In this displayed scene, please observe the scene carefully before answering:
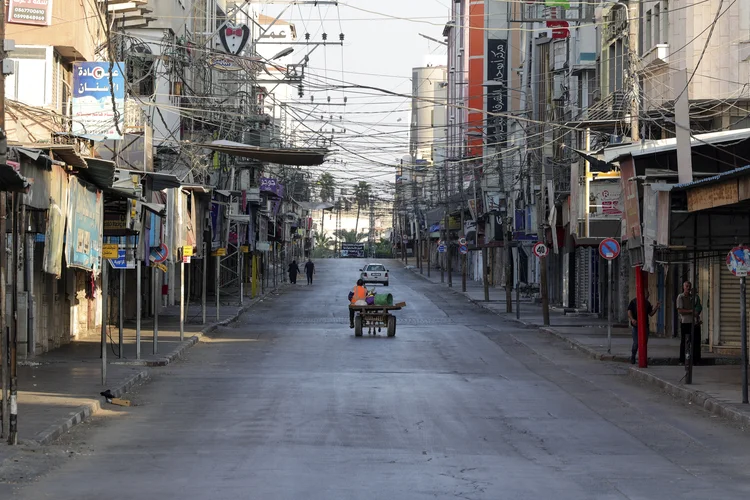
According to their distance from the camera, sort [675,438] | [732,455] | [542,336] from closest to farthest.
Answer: [732,455] < [675,438] < [542,336]

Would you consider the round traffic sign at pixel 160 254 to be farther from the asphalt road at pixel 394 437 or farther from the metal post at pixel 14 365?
the metal post at pixel 14 365

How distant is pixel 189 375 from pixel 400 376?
425 centimetres

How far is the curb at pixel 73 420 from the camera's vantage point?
47.6 ft

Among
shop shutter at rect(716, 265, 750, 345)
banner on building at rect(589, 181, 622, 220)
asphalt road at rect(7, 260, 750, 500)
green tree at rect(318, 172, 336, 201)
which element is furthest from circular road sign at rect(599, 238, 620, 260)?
green tree at rect(318, 172, 336, 201)

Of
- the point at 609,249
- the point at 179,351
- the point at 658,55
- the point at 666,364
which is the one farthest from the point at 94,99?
the point at 658,55

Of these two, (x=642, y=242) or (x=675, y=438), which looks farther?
(x=642, y=242)

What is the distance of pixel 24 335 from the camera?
87.9 ft

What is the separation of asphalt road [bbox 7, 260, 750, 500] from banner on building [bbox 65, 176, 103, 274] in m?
2.47

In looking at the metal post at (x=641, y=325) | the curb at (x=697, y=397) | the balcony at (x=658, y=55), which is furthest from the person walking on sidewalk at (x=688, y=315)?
the balcony at (x=658, y=55)

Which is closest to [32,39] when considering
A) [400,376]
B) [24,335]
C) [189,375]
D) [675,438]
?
[24,335]

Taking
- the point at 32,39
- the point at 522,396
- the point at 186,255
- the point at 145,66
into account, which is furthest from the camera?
the point at 145,66

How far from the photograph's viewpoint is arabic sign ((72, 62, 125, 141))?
2833 cm

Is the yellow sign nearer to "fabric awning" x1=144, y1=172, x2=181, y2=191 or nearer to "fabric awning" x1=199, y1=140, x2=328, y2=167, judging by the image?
"fabric awning" x1=144, y1=172, x2=181, y2=191

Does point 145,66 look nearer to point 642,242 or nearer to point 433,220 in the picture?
point 642,242
